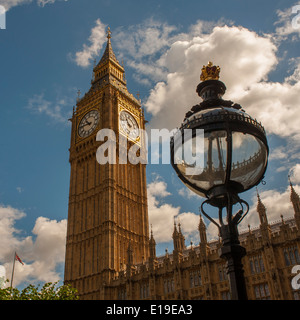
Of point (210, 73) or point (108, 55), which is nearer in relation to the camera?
point (210, 73)

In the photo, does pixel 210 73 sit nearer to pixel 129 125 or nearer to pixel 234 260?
pixel 234 260

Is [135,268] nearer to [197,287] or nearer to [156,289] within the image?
[156,289]

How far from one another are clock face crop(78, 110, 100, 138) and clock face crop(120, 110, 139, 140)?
14.2ft

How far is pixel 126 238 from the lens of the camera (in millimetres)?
55719

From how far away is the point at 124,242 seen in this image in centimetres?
5519

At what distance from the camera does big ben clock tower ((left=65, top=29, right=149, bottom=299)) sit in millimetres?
52688

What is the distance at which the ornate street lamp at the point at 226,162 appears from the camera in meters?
6.38

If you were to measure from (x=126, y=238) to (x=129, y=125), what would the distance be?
810 inches

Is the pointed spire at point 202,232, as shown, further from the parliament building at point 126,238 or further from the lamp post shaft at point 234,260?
the lamp post shaft at point 234,260

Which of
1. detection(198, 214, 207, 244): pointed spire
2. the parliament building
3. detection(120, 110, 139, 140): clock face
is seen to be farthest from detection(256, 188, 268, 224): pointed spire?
detection(120, 110, 139, 140): clock face

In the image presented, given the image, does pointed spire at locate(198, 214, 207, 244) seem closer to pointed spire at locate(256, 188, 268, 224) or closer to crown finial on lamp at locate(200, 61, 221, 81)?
pointed spire at locate(256, 188, 268, 224)

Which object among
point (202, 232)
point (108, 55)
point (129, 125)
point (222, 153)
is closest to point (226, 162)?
point (222, 153)
